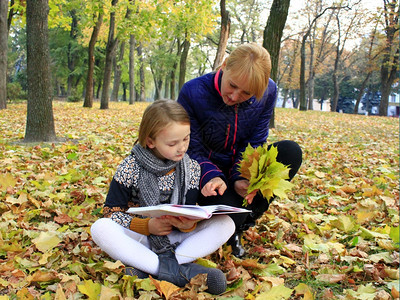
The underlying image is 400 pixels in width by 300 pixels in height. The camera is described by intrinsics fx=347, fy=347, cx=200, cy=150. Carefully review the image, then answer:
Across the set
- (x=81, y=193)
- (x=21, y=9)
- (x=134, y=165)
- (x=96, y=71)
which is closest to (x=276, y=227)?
(x=134, y=165)

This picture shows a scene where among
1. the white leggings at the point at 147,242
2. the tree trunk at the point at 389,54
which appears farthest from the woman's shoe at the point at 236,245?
the tree trunk at the point at 389,54

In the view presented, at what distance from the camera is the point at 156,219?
6.32 feet

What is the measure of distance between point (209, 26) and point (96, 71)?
17.6m

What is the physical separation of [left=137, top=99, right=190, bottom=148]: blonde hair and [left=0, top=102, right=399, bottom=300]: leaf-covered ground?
2.41ft

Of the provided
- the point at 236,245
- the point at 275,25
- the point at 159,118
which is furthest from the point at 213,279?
the point at 275,25

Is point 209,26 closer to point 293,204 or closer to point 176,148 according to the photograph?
point 293,204

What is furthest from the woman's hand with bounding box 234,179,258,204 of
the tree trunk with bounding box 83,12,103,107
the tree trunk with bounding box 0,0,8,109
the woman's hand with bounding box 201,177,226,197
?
the tree trunk with bounding box 83,12,103,107

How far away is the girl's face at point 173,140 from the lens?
77.0 inches

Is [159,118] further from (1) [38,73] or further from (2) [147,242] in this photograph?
(1) [38,73]

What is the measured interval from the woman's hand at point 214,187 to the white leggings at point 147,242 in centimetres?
14

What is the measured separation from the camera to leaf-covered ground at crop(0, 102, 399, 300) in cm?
178

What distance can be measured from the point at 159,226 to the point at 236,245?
2.10ft

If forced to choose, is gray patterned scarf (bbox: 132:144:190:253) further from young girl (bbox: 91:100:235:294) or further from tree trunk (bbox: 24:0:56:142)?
tree trunk (bbox: 24:0:56:142)

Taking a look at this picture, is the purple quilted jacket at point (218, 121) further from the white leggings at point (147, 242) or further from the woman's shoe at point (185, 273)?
the woman's shoe at point (185, 273)
